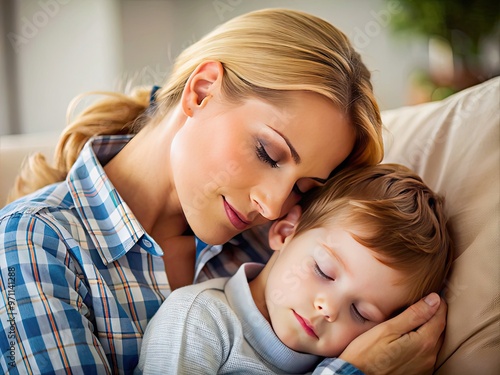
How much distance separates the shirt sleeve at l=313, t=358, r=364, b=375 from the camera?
40.0 inches

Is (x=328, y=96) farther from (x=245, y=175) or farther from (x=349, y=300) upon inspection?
(x=349, y=300)

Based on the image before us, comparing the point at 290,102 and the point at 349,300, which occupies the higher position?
the point at 290,102

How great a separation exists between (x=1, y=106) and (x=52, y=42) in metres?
0.39

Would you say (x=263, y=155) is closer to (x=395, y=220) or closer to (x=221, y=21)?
(x=395, y=220)

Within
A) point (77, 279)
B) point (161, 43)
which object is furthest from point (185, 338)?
point (161, 43)

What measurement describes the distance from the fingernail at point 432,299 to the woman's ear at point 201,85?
1.81 ft

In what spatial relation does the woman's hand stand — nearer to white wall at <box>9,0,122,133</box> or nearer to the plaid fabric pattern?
the plaid fabric pattern

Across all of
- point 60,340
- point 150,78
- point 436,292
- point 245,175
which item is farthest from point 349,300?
point 150,78

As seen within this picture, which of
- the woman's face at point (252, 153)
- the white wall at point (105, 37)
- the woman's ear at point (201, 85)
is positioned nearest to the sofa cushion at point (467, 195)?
the woman's face at point (252, 153)

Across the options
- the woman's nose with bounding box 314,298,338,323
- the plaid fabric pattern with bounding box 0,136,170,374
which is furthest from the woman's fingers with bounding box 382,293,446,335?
the plaid fabric pattern with bounding box 0,136,170,374

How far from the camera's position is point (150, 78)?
12.0 ft

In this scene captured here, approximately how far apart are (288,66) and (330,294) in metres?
0.42

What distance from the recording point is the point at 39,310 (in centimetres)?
96

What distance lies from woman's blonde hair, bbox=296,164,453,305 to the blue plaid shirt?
0.21 meters
